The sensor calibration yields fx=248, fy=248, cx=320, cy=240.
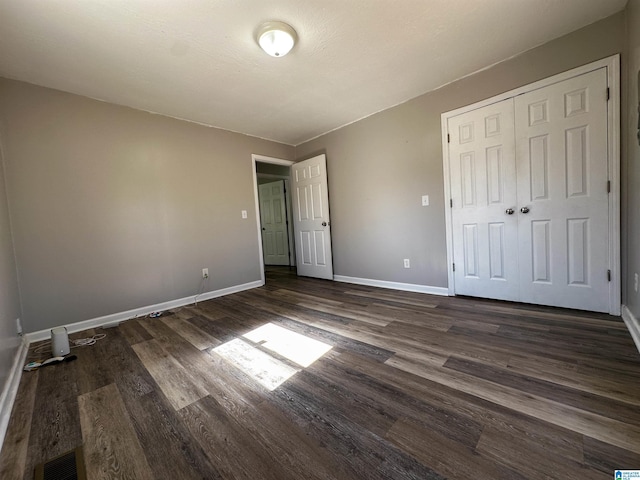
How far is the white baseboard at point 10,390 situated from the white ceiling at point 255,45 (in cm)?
225

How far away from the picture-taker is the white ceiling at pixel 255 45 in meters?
1.62

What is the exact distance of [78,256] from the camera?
2475mm

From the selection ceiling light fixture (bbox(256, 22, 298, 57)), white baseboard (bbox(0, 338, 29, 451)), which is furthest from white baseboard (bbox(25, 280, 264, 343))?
ceiling light fixture (bbox(256, 22, 298, 57))

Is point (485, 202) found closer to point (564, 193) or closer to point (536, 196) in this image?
point (536, 196)

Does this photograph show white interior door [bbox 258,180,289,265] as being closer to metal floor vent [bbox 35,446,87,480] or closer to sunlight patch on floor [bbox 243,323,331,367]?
sunlight patch on floor [bbox 243,323,331,367]

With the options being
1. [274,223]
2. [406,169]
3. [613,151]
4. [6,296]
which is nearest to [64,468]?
[6,296]

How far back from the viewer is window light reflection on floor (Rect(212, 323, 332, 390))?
1578 mm

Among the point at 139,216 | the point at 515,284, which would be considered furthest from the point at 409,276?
the point at 139,216

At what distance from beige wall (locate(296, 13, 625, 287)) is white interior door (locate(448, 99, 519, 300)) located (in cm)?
16

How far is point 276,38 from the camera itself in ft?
5.94

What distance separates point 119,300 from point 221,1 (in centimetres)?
291

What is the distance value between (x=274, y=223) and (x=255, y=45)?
14.5 ft

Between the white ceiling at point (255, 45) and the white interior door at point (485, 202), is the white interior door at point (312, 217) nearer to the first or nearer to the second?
the white ceiling at point (255, 45)

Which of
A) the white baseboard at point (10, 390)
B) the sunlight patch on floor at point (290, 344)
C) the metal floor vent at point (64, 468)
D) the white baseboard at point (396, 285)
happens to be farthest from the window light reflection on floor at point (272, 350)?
the white baseboard at point (396, 285)
